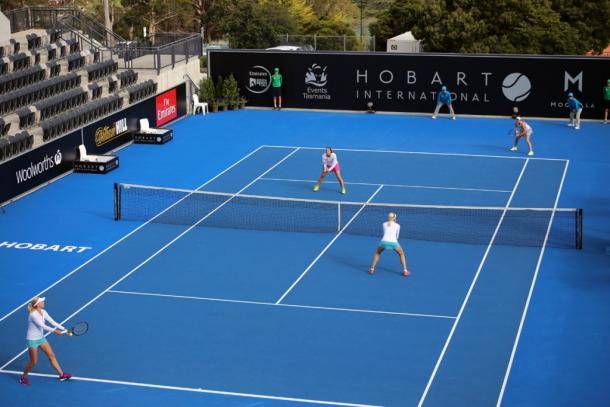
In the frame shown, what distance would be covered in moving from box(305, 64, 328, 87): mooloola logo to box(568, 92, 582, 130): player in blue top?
33.6 ft

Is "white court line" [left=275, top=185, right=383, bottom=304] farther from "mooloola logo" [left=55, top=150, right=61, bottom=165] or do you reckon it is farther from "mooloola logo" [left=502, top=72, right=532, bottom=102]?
"mooloola logo" [left=502, top=72, right=532, bottom=102]

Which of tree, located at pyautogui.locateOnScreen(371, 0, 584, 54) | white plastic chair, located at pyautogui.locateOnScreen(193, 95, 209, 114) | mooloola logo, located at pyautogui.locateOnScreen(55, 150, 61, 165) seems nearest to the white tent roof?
tree, located at pyautogui.locateOnScreen(371, 0, 584, 54)

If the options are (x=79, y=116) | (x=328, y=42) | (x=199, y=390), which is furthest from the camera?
(x=328, y=42)

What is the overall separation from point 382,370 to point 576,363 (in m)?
3.66

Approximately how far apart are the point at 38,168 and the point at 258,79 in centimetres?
1606

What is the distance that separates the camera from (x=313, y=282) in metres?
26.1

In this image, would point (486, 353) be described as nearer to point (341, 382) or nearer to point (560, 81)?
point (341, 382)

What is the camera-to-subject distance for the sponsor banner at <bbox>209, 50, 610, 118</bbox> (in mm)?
45250

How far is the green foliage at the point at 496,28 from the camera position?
67812 millimetres

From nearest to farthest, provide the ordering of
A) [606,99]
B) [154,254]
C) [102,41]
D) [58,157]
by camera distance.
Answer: [154,254] < [58,157] < [606,99] < [102,41]

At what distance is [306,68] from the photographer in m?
48.3

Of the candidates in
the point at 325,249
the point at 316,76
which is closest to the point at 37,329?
the point at 325,249

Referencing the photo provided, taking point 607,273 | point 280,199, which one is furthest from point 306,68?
point 607,273

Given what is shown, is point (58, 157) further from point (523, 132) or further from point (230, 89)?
point (523, 132)
